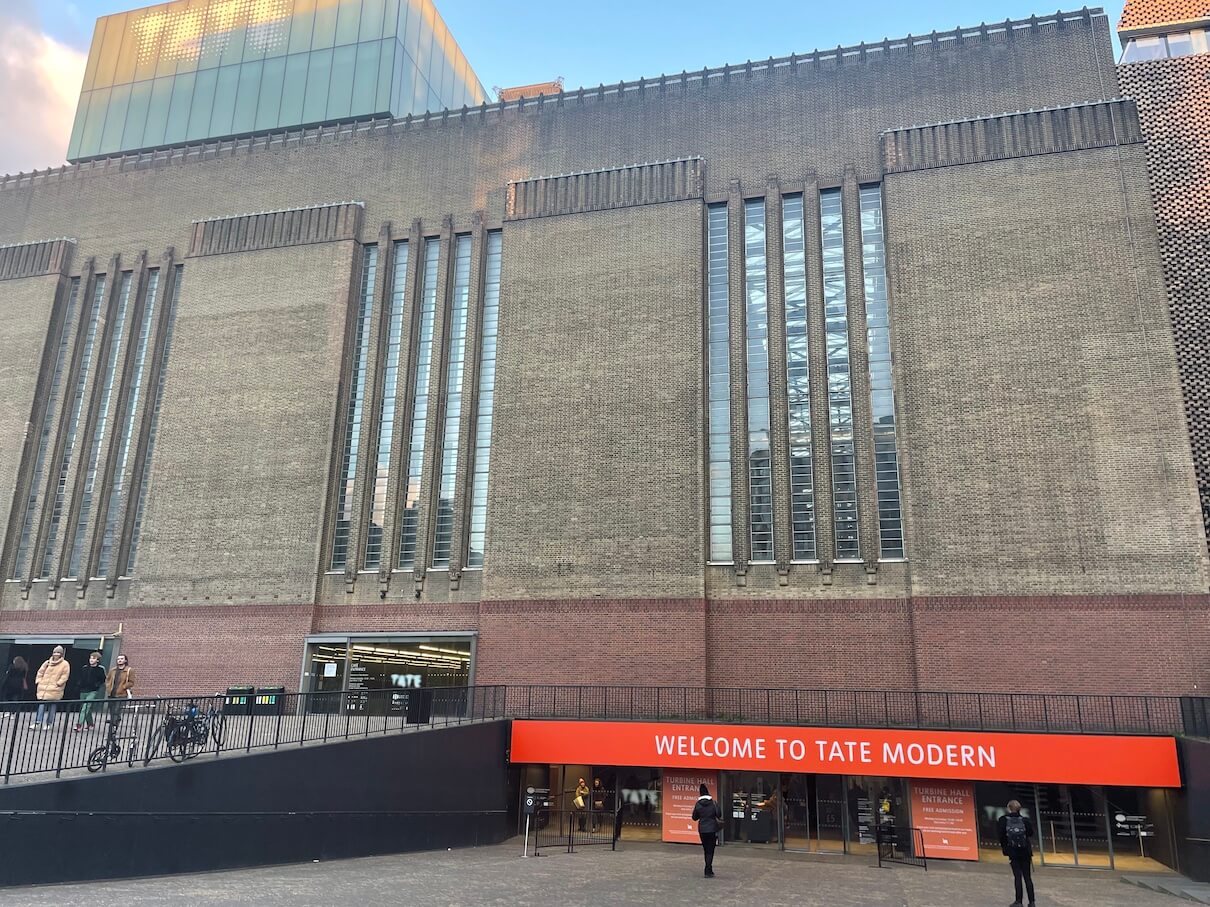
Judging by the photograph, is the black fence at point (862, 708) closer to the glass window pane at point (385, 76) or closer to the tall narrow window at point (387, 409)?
the tall narrow window at point (387, 409)

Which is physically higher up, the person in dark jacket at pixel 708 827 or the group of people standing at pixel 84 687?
the group of people standing at pixel 84 687

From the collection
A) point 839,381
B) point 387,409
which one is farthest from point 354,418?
point 839,381

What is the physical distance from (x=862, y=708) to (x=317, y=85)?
99.3 feet

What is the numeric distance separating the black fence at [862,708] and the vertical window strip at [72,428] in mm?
17006

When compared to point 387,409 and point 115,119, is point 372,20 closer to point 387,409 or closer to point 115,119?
point 115,119

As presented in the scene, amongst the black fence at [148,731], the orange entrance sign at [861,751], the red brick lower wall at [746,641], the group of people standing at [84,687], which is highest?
the red brick lower wall at [746,641]

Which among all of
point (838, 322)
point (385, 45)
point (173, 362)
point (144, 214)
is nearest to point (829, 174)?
point (838, 322)

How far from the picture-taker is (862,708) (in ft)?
74.9

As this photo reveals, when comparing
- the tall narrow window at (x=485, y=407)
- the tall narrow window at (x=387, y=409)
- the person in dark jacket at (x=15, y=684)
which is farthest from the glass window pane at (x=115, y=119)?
the person in dark jacket at (x=15, y=684)

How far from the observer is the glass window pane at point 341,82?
35.0m

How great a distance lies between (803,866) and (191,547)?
2008 cm

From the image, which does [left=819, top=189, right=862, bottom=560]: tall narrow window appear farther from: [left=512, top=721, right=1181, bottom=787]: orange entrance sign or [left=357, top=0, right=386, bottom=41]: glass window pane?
[left=357, top=0, right=386, bottom=41]: glass window pane

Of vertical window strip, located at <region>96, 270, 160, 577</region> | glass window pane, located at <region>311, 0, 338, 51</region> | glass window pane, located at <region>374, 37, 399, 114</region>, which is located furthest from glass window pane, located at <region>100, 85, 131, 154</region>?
glass window pane, located at <region>374, 37, 399, 114</region>

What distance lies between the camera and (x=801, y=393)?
25812 millimetres
